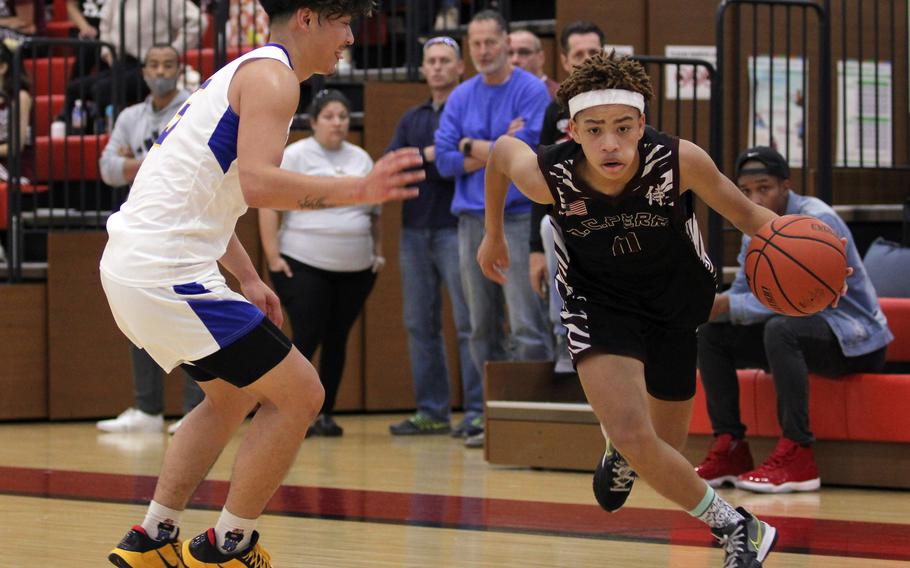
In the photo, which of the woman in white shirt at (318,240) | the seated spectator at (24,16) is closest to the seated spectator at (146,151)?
the woman in white shirt at (318,240)

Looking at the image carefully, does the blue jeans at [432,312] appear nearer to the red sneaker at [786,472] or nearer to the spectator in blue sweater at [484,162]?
the spectator in blue sweater at [484,162]

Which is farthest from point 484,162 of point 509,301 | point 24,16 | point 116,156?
point 24,16

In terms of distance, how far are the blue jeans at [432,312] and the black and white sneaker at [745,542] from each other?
3569mm

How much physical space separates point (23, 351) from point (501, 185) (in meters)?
4.98

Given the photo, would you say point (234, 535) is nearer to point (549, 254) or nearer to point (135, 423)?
point (549, 254)

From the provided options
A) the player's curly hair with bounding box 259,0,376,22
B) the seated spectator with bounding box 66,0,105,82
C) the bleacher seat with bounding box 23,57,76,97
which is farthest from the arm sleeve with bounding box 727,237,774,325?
the bleacher seat with bounding box 23,57,76,97

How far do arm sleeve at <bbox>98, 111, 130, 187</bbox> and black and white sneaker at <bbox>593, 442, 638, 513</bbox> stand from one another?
4.39 m

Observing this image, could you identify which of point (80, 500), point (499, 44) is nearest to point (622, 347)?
point (80, 500)

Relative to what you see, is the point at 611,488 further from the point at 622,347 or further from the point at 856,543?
the point at 856,543

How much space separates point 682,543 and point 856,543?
54 centimetres

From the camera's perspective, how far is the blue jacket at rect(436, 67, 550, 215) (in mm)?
6812

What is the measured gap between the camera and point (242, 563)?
3.52 m

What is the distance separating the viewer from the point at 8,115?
8.53m

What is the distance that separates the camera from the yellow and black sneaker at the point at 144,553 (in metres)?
3.61
